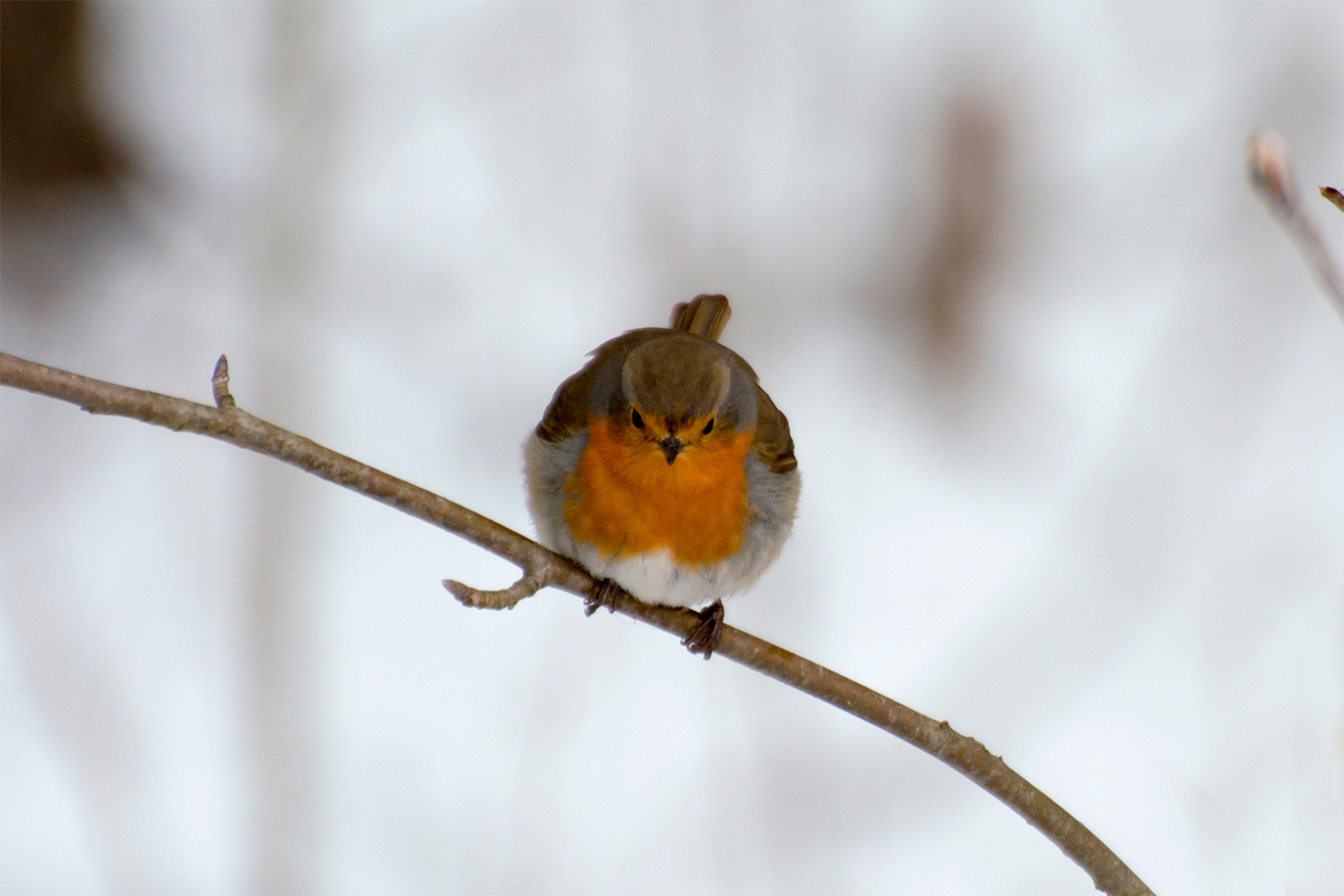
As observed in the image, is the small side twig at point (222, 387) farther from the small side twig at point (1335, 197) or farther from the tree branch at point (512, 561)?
the small side twig at point (1335, 197)

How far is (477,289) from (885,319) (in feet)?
5.80

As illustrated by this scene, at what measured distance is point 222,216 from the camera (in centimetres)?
455

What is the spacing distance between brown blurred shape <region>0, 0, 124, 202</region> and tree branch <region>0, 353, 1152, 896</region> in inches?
121

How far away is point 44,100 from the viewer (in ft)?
13.5

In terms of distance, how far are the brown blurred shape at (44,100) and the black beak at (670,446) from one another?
3035 millimetres

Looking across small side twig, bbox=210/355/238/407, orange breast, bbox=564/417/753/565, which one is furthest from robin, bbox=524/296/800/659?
small side twig, bbox=210/355/238/407

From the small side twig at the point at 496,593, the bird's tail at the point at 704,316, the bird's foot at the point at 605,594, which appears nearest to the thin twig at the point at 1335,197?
the small side twig at the point at 496,593

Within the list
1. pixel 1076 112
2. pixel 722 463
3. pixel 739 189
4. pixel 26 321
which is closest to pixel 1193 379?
pixel 1076 112

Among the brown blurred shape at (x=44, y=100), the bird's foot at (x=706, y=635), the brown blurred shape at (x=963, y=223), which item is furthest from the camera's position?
the brown blurred shape at (x=963, y=223)

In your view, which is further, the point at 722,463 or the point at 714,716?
the point at 714,716

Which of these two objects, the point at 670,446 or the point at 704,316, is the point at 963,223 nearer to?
the point at 704,316

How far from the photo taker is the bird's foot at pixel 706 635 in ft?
8.05

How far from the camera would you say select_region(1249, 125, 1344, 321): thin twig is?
2.79 feet

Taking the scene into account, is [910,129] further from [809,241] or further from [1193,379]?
[1193,379]
